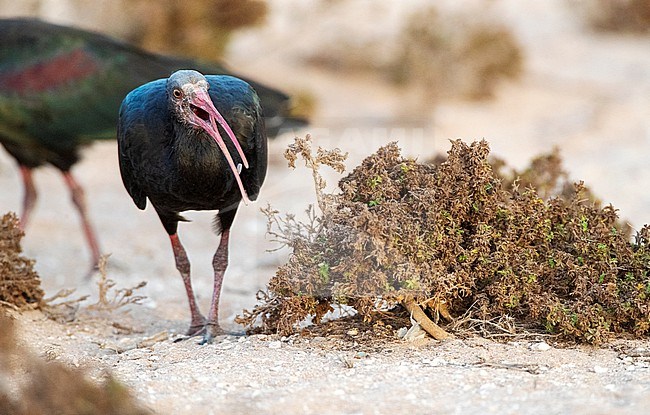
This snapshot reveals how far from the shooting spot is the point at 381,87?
13.8m

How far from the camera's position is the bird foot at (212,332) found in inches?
197

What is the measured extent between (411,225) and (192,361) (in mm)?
1203

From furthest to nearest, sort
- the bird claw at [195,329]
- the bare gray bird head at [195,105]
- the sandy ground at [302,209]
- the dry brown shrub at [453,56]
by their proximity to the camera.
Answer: the dry brown shrub at [453,56]
the bird claw at [195,329]
the bare gray bird head at [195,105]
the sandy ground at [302,209]

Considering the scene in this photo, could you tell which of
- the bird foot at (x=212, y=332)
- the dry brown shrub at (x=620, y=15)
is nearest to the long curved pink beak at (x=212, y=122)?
the bird foot at (x=212, y=332)

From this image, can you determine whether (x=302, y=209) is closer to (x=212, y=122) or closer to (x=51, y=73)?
(x=51, y=73)

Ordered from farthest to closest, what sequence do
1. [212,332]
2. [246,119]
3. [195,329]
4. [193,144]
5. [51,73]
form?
1. [51,73]
2. [195,329]
3. [212,332]
4. [246,119]
5. [193,144]

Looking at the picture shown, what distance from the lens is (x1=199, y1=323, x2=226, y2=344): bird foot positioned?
5.00m

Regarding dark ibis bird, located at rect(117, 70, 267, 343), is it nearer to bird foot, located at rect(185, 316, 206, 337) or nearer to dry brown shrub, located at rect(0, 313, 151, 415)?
bird foot, located at rect(185, 316, 206, 337)

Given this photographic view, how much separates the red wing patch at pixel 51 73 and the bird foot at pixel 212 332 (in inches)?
120

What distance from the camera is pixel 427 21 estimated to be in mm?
13477

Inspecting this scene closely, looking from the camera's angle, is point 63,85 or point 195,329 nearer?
point 195,329

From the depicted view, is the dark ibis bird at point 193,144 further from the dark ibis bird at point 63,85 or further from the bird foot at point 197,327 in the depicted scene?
the dark ibis bird at point 63,85

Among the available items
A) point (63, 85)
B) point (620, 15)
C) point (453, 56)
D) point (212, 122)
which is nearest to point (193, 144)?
point (212, 122)

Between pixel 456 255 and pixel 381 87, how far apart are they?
955 cm
